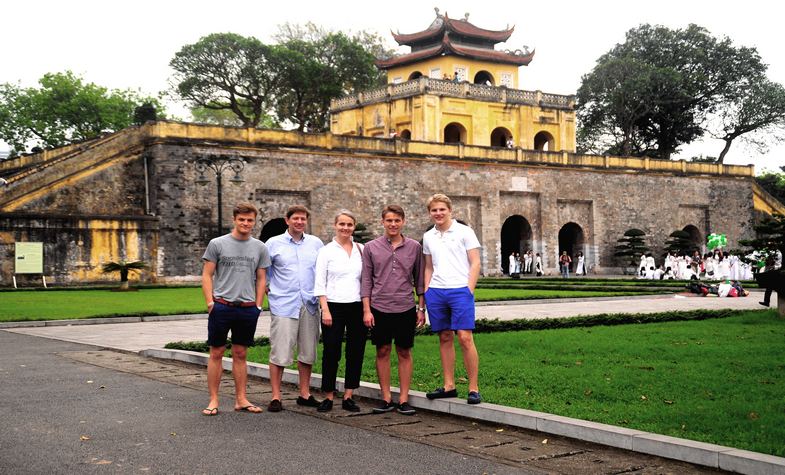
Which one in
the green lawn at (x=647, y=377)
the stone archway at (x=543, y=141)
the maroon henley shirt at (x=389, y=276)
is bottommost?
the green lawn at (x=647, y=377)

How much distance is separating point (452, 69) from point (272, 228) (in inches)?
609

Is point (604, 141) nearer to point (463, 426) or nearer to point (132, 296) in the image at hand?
point (132, 296)

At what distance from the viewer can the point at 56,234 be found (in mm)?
30531

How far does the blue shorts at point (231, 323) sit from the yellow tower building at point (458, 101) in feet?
116

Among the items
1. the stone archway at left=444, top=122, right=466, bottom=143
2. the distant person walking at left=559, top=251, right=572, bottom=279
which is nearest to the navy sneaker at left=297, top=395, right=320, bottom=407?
the distant person walking at left=559, top=251, right=572, bottom=279

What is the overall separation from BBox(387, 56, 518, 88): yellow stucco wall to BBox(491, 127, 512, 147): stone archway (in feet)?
10.6

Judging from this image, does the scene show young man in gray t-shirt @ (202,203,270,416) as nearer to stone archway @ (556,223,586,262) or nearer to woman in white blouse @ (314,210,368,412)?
woman in white blouse @ (314,210,368,412)

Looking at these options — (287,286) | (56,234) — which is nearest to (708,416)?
(287,286)

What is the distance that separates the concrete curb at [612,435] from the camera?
5.18 m

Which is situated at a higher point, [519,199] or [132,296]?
[519,199]

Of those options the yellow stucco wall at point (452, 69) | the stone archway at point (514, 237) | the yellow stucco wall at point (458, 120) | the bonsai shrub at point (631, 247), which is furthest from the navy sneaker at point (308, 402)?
the yellow stucco wall at point (452, 69)

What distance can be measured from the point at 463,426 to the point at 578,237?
128ft

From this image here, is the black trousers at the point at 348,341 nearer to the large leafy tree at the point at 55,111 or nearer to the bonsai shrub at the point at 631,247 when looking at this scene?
the bonsai shrub at the point at 631,247

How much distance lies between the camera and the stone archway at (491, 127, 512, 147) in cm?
4722
